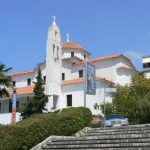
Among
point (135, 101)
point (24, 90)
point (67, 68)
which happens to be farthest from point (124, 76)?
point (135, 101)

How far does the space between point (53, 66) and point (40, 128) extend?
3225 centimetres

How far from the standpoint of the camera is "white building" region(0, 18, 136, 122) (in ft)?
172

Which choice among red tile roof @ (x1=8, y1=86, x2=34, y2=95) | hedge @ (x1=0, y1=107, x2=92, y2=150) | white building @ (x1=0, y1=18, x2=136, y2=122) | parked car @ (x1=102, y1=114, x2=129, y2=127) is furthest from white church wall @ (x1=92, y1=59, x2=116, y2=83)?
hedge @ (x1=0, y1=107, x2=92, y2=150)

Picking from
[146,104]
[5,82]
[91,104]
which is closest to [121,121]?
[146,104]

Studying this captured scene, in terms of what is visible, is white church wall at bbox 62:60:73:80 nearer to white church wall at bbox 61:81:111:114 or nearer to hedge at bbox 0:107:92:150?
white church wall at bbox 61:81:111:114

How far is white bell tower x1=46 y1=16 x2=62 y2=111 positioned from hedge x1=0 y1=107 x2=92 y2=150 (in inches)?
1084

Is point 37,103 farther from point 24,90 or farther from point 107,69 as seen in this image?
point 107,69

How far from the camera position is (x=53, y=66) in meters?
54.3

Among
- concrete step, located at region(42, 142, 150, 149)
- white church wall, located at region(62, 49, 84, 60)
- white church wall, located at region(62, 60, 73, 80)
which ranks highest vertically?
white church wall, located at region(62, 49, 84, 60)

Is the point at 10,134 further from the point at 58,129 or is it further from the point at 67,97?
the point at 67,97

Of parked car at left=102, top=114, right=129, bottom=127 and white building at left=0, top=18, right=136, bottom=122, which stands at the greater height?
white building at left=0, top=18, right=136, bottom=122

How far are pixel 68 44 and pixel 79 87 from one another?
1402 centimetres

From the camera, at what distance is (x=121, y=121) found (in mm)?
29891

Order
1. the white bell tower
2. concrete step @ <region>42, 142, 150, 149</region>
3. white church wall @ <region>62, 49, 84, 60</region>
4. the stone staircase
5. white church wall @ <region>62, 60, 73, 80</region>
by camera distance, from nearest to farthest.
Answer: concrete step @ <region>42, 142, 150, 149</region> < the stone staircase < the white bell tower < white church wall @ <region>62, 60, 73, 80</region> < white church wall @ <region>62, 49, 84, 60</region>
